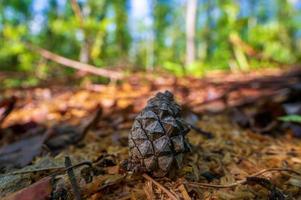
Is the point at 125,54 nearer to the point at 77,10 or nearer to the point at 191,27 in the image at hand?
the point at 191,27

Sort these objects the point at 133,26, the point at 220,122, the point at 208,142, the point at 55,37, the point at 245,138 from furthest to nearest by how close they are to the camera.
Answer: the point at 133,26 → the point at 55,37 → the point at 220,122 → the point at 245,138 → the point at 208,142

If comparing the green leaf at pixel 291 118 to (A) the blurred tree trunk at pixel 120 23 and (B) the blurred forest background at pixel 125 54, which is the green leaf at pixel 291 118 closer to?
(B) the blurred forest background at pixel 125 54

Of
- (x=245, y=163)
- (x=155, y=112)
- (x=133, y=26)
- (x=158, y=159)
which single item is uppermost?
(x=133, y=26)

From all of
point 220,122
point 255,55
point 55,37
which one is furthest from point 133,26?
point 220,122

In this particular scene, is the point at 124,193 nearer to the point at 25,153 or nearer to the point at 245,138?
the point at 25,153

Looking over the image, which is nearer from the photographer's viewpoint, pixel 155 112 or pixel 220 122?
pixel 155 112

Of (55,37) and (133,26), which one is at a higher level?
(133,26)
